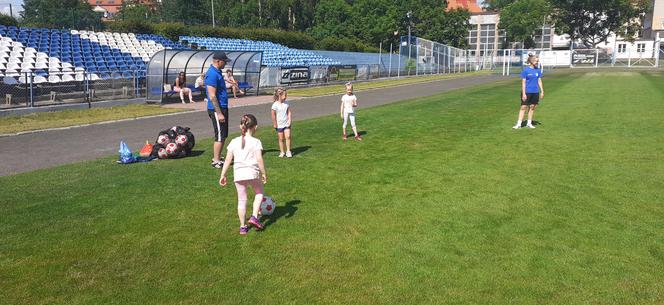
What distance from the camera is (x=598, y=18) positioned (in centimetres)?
9838

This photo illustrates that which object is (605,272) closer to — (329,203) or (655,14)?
(329,203)

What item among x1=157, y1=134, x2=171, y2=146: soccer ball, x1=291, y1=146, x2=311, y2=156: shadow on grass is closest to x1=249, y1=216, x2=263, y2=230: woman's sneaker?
x1=291, y1=146, x2=311, y2=156: shadow on grass

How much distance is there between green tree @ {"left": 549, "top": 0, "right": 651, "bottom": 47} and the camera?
9494 centimetres

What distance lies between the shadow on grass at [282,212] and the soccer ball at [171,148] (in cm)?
426

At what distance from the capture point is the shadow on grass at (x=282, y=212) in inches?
247

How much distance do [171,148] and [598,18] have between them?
359ft

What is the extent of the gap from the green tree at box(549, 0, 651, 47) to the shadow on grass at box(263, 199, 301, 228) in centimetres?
10703

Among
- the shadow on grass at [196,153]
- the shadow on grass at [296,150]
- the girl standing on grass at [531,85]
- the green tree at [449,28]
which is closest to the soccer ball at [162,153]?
the shadow on grass at [196,153]

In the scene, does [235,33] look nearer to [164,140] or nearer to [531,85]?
[531,85]

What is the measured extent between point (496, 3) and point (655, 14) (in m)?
47.0

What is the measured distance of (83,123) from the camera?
53.1 feet

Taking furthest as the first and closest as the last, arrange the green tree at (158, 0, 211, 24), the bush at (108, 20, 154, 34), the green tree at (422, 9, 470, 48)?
the green tree at (422, 9, 470, 48) → the green tree at (158, 0, 211, 24) → the bush at (108, 20, 154, 34)

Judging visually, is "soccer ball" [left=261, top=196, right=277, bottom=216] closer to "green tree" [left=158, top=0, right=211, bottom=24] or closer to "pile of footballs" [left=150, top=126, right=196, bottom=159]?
Answer: "pile of footballs" [left=150, top=126, right=196, bottom=159]

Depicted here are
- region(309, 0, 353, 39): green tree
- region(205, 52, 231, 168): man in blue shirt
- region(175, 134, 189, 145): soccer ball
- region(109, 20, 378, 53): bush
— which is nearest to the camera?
region(205, 52, 231, 168): man in blue shirt
